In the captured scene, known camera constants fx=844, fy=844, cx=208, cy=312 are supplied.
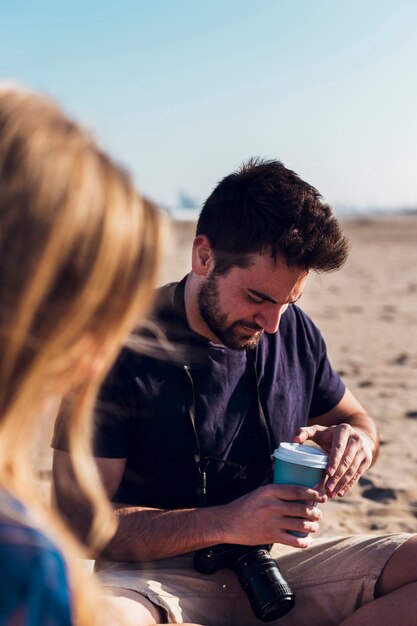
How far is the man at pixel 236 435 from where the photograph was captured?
2.53 metres

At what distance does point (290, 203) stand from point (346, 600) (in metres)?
1.33

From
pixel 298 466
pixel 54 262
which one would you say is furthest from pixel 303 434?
pixel 54 262

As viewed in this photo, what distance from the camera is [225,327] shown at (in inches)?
111

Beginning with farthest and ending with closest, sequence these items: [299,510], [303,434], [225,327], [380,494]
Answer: [380,494], [225,327], [303,434], [299,510]

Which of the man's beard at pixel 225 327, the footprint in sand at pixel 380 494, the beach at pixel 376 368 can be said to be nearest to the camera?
the man's beard at pixel 225 327

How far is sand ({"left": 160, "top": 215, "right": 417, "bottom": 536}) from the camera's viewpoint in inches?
152

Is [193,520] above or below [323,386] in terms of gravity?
below

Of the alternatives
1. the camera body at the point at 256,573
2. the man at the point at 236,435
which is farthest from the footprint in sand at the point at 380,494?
the camera body at the point at 256,573

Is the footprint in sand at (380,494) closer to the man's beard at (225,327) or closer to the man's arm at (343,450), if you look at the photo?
the man's arm at (343,450)

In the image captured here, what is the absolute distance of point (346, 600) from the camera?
269 cm

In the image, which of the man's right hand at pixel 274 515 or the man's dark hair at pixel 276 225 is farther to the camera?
the man's dark hair at pixel 276 225

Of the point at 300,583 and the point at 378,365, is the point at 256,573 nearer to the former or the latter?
the point at 300,583

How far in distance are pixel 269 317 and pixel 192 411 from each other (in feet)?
1.47

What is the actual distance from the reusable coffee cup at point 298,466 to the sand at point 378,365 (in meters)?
0.73
